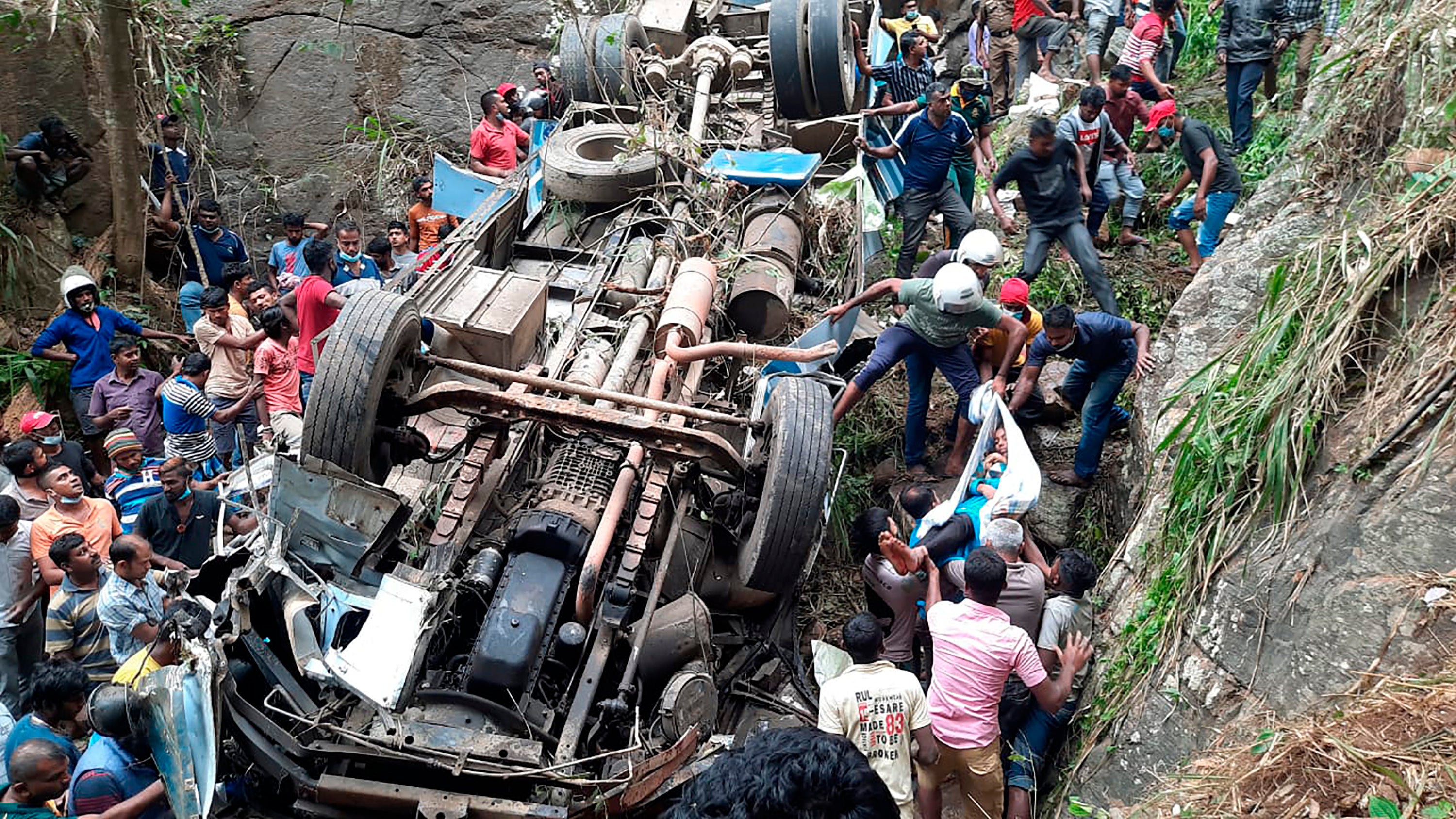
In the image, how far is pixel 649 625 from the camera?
211 inches

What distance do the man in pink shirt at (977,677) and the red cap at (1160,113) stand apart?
231 inches

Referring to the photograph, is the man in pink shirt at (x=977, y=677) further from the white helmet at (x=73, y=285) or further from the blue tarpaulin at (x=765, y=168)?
the white helmet at (x=73, y=285)

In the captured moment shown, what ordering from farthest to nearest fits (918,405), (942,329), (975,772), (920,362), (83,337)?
(83,337), (918,405), (920,362), (942,329), (975,772)

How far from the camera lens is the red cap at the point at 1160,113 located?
930 centimetres

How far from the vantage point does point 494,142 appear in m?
10.6

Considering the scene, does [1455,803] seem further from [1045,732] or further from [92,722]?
[92,722]

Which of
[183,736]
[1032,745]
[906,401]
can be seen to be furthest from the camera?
[906,401]

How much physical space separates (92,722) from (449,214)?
20.1ft

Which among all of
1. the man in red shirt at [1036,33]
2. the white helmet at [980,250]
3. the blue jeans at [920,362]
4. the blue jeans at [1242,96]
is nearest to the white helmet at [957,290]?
the white helmet at [980,250]

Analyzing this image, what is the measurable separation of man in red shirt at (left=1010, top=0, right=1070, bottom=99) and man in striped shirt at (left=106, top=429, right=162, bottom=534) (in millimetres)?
9051

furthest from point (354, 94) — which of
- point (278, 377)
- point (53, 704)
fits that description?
point (53, 704)

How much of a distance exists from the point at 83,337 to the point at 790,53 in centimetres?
553

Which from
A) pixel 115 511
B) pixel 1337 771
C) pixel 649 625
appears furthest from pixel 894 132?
pixel 1337 771

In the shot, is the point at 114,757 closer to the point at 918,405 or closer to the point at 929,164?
the point at 918,405
